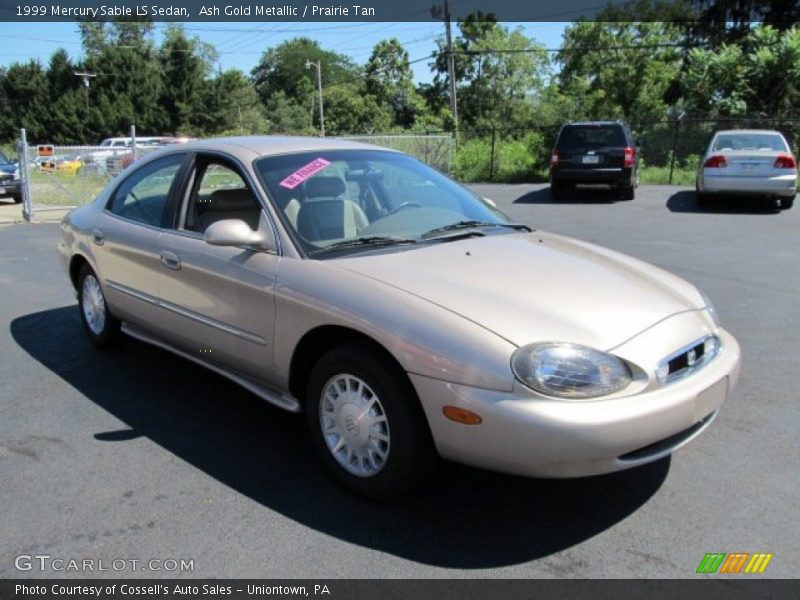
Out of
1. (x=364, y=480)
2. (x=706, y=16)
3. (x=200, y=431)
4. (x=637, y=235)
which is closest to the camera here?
(x=364, y=480)

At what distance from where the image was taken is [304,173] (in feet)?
13.0

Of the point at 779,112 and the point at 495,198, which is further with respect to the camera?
the point at 779,112

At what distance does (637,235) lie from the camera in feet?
36.8

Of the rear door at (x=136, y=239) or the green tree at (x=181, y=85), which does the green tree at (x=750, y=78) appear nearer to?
the rear door at (x=136, y=239)

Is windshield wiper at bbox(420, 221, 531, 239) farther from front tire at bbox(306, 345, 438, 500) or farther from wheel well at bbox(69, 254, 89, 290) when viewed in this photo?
wheel well at bbox(69, 254, 89, 290)

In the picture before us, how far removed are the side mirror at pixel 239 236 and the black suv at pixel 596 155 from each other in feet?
42.7

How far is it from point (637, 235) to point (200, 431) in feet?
29.1

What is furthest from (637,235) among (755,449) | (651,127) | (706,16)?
(706,16)

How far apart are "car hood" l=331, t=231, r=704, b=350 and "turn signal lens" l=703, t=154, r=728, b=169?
36.4 feet

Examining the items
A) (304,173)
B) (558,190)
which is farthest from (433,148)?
(304,173)

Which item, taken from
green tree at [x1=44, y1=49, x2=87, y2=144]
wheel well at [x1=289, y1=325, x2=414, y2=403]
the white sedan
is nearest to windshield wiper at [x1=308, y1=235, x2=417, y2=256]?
wheel well at [x1=289, y1=325, x2=414, y2=403]

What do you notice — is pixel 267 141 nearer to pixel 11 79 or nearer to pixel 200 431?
pixel 200 431

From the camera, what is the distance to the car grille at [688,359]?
287 centimetres

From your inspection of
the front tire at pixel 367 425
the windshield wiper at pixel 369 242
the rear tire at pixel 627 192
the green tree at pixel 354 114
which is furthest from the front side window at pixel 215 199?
the green tree at pixel 354 114
